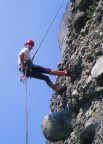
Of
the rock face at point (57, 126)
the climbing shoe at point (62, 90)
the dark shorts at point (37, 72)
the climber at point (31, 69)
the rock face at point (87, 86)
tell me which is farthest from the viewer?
the climbing shoe at point (62, 90)

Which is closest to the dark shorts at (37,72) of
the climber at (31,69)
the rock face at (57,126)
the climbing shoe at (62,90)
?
the climber at (31,69)

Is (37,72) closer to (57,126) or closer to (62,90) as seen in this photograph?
(62,90)

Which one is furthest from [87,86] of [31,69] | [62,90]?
[31,69]

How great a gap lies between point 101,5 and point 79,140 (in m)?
3.90

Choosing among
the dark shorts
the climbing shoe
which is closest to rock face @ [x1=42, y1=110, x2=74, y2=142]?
the climbing shoe

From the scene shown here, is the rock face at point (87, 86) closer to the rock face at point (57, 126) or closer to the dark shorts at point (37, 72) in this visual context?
the rock face at point (57, 126)

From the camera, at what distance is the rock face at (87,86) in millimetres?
9519

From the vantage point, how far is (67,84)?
38.8 feet

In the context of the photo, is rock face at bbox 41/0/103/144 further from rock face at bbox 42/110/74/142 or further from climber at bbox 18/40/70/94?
climber at bbox 18/40/70/94

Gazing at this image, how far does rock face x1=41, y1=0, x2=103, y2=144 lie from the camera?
9519 mm

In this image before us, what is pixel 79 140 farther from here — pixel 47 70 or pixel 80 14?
pixel 80 14

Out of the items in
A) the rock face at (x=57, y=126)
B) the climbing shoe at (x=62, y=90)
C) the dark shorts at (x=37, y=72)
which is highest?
the dark shorts at (x=37, y=72)

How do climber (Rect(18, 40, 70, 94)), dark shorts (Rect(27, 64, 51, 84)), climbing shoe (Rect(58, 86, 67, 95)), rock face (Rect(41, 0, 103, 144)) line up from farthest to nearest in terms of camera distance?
climbing shoe (Rect(58, 86, 67, 95)), dark shorts (Rect(27, 64, 51, 84)), climber (Rect(18, 40, 70, 94)), rock face (Rect(41, 0, 103, 144))

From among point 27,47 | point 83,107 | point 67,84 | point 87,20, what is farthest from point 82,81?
point 87,20
